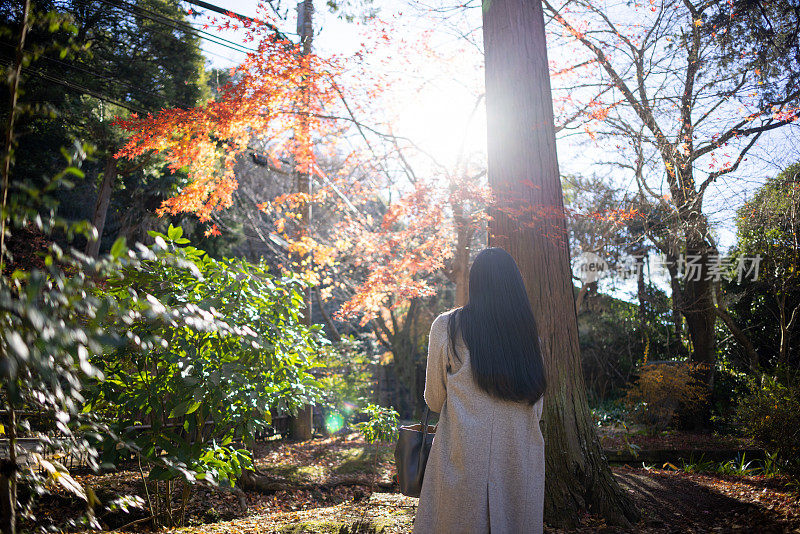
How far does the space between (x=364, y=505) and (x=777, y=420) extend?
14.5 ft

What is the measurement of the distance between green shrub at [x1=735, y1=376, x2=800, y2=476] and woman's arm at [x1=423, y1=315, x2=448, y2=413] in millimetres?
4662

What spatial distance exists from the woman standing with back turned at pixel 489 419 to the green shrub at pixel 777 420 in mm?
4383

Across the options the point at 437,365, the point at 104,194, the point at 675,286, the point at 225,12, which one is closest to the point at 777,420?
the point at 437,365

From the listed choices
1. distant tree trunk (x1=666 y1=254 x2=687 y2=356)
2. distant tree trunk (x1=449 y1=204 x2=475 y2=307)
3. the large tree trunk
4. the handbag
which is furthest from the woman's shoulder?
distant tree trunk (x1=666 y1=254 x2=687 y2=356)

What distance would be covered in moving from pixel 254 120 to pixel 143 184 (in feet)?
24.0

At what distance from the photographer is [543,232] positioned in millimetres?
3818

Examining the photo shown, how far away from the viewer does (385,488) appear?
5812 mm

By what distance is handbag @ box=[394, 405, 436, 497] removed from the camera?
229 centimetres

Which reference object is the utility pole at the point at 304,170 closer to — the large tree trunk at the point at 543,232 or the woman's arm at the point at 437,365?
the large tree trunk at the point at 543,232

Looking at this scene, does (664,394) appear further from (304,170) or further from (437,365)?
(437,365)

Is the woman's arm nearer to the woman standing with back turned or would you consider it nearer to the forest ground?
the woman standing with back turned

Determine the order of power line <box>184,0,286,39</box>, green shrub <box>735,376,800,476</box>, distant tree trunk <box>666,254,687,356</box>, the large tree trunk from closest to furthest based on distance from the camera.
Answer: the large tree trunk
green shrub <box>735,376,800,476</box>
power line <box>184,0,286,39</box>
distant tree trunk <box>666,254,687,356</box>

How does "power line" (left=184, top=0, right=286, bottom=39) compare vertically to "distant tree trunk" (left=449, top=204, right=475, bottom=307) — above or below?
above

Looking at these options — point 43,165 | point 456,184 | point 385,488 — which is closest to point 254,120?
point 456,184
